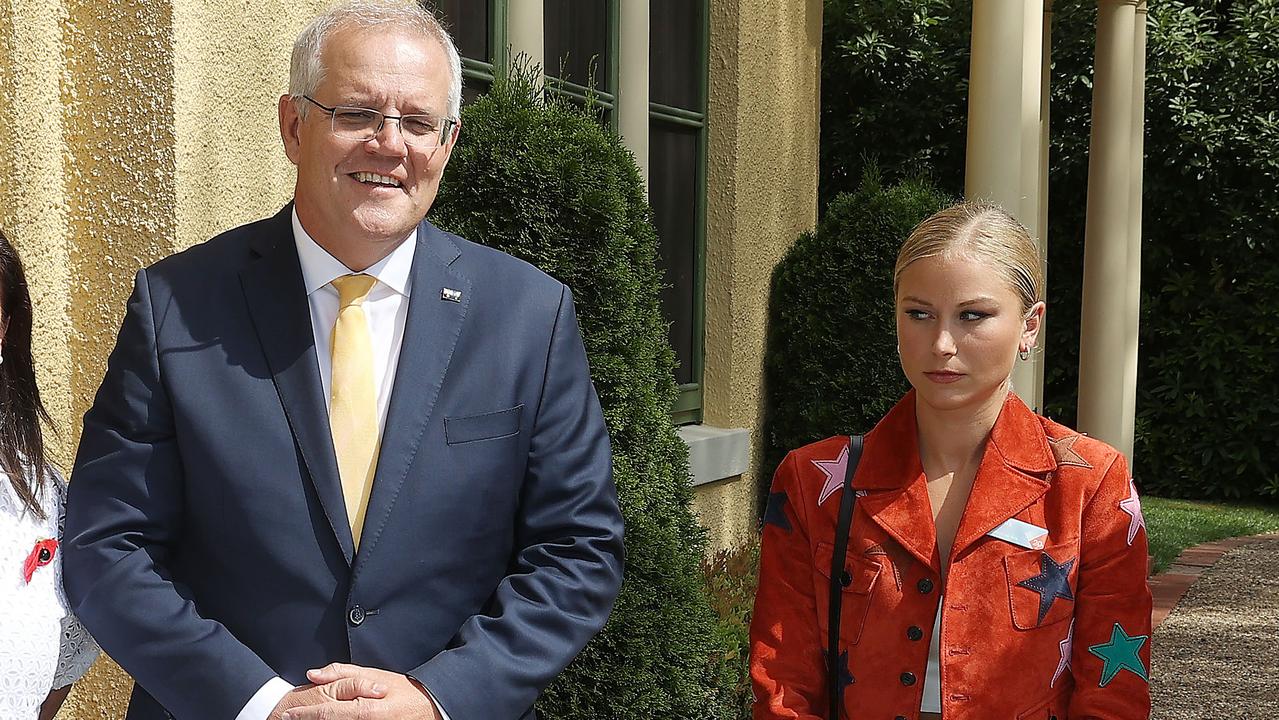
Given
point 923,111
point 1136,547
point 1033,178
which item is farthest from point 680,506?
point 923,111

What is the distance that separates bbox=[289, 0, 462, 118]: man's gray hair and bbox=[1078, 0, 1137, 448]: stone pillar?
8.17 m

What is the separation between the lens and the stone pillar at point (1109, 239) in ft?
31.6

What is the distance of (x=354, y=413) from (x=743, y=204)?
207 inches

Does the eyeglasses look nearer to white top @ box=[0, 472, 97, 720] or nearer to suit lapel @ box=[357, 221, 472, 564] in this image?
suit lapel @ box=[357, 221, 472, 564]

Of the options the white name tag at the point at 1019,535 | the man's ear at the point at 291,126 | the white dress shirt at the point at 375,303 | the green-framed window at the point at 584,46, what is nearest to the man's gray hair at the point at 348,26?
the man's ear at the point at 291,126

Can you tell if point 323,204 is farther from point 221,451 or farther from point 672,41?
point 672,41

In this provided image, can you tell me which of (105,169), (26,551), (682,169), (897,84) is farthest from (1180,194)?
(26,551)

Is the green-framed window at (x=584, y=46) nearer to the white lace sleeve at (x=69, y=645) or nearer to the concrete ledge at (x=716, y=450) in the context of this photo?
the concrete ledge at (x=716, y=450)

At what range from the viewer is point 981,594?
229 centimetres

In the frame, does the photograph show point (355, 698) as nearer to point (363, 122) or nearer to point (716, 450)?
point (363, 122)

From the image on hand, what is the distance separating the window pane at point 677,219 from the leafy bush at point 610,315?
99.6 inches

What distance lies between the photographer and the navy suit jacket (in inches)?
84.4

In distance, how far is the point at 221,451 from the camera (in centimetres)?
217

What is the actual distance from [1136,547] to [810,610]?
1.90 feet
